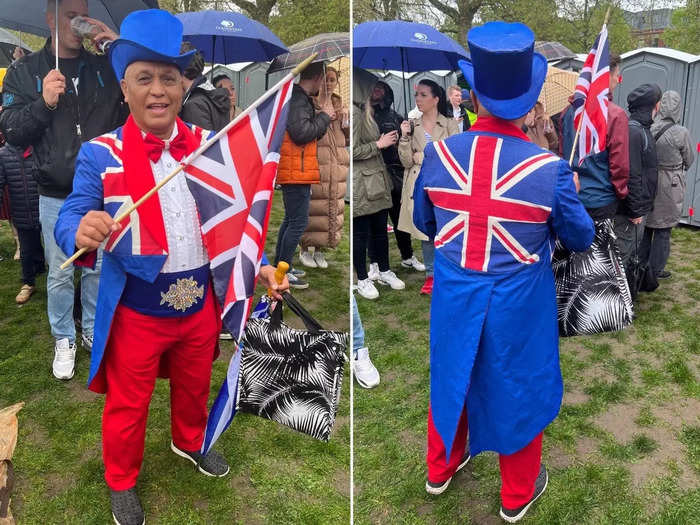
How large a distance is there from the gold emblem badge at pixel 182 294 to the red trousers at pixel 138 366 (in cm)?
8

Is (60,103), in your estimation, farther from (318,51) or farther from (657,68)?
(657,68)

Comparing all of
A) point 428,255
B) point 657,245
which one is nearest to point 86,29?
point 428,255

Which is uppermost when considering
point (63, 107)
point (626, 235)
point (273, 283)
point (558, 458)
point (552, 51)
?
point (552, 51)

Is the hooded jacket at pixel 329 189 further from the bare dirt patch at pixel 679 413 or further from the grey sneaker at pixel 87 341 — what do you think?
the bare dirt patch at pixel 679 413

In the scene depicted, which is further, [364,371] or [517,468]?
[364,371]

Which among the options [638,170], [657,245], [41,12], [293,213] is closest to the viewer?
[41,12]

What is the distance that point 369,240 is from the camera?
5.41 metres

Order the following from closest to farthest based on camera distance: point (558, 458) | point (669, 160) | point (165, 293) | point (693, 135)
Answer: point (165, 293), point (558, 458), point (669, 160), point (693, 135)

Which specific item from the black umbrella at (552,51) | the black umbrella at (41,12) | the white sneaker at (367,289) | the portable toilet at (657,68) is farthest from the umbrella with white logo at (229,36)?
the portable toilet at (657,68)

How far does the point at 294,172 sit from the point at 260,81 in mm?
3256

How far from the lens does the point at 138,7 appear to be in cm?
326

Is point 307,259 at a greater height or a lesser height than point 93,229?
lesser

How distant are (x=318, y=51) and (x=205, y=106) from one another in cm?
139

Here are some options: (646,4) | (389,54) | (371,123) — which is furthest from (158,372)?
(646,4)
